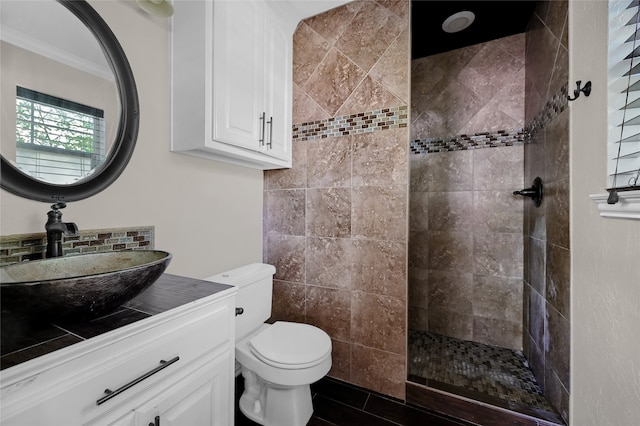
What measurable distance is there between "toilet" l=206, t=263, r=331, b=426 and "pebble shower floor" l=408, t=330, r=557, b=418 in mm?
701

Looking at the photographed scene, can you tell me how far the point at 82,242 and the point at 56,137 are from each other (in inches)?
15.3

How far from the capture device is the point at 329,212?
1755mm

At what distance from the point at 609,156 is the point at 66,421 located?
164 centimetres

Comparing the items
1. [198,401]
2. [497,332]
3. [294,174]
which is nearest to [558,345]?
[497,332]

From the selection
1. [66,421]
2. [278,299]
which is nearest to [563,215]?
[278,299]

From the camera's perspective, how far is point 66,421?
0.53m

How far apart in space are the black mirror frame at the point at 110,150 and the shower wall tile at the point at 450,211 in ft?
6.93

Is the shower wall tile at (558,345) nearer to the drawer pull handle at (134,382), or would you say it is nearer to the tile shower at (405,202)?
the tile shower at (405,202)

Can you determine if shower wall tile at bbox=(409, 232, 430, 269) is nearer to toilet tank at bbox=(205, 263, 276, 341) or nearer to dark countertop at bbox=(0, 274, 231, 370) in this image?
toilet tank at bbox=(205, 263, 276, 341)

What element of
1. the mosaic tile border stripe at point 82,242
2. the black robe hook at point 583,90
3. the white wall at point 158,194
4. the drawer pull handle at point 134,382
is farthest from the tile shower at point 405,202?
the drawer pull handle at point 134,382

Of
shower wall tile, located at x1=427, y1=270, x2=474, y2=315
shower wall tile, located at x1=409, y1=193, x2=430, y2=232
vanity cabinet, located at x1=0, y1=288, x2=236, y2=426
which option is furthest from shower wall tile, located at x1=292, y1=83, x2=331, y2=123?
shower wall tile, located at x1=427, y1=270, x2=474, y2=315

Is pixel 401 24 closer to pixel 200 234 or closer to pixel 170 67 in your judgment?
pixel 170 67

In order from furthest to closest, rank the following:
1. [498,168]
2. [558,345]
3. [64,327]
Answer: [498,168]
[558,345]
[64,327]

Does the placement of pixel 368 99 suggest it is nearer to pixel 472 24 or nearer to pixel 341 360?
pixel 472 24
